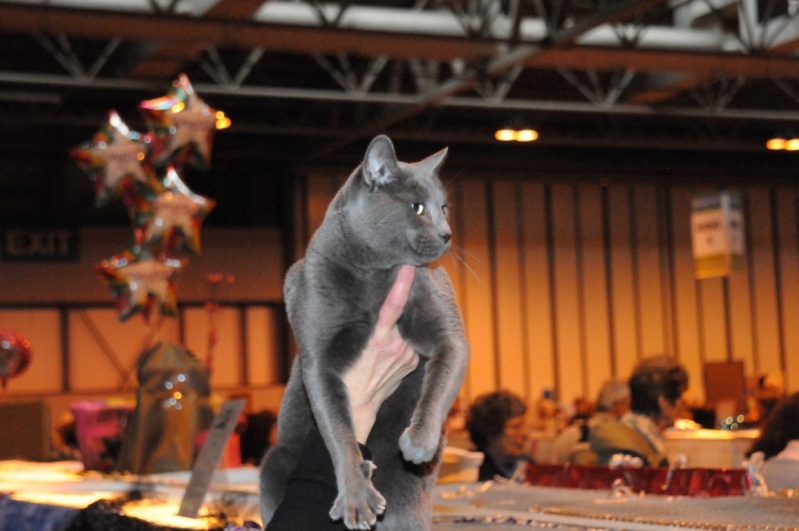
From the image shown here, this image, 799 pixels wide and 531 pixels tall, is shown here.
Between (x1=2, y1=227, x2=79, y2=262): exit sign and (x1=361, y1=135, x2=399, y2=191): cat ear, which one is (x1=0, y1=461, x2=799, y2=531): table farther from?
(x1=2, y1=227, x2=79, y2=262): exit sign

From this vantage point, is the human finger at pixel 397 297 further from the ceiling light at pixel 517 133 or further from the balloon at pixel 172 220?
the ceiling light at pixel 517 133

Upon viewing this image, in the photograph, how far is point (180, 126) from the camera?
12.8 feet

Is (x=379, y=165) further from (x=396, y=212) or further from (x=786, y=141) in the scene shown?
(x=786, y=141)

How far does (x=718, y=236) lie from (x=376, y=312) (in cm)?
967

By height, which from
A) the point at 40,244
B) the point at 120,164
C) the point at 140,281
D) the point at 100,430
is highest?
the point at 40,244

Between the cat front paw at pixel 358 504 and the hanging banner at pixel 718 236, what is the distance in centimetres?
946

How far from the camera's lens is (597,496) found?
194cm

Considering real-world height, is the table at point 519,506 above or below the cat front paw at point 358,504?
below

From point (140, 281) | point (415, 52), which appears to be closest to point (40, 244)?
point (415, 52)

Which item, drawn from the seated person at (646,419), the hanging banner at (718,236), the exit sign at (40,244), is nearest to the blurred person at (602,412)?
the seated person at (646,419)

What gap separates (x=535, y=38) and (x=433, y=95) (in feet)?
5.34

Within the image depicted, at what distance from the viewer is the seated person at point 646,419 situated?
4336 millimetres

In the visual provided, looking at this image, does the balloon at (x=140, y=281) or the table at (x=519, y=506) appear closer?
the table at (x=519, y=506)

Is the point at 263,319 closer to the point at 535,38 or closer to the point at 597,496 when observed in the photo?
the point at 535,38
